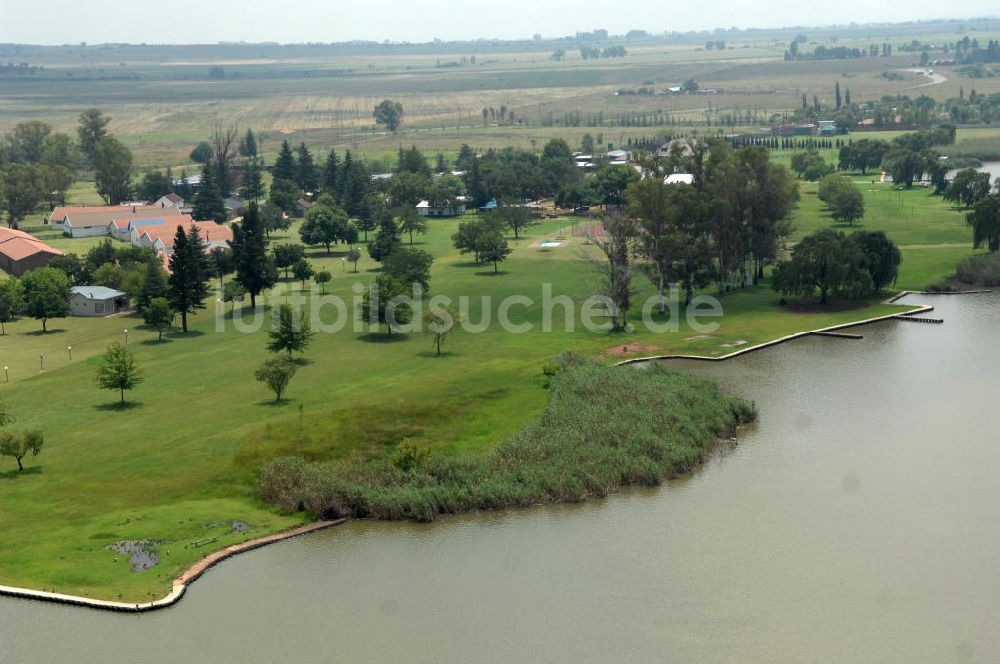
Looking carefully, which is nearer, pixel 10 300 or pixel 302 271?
pixel 10 300

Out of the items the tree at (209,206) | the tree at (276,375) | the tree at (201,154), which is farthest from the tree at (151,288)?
the tree at (201,154)

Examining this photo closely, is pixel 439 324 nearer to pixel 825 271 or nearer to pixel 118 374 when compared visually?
pixel 118 374

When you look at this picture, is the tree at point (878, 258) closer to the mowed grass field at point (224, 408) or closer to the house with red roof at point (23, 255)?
the mowed grass field at point (224, 408)

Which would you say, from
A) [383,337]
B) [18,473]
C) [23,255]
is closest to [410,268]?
[383,337]

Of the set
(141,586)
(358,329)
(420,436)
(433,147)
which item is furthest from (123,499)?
(433,147)

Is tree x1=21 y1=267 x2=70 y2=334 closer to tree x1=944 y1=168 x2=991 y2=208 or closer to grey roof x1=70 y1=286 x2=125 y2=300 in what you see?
grey roof x1=70 y1=286 x2=125 y2=300

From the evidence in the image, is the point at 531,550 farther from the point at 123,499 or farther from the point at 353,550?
the point at 123,499
